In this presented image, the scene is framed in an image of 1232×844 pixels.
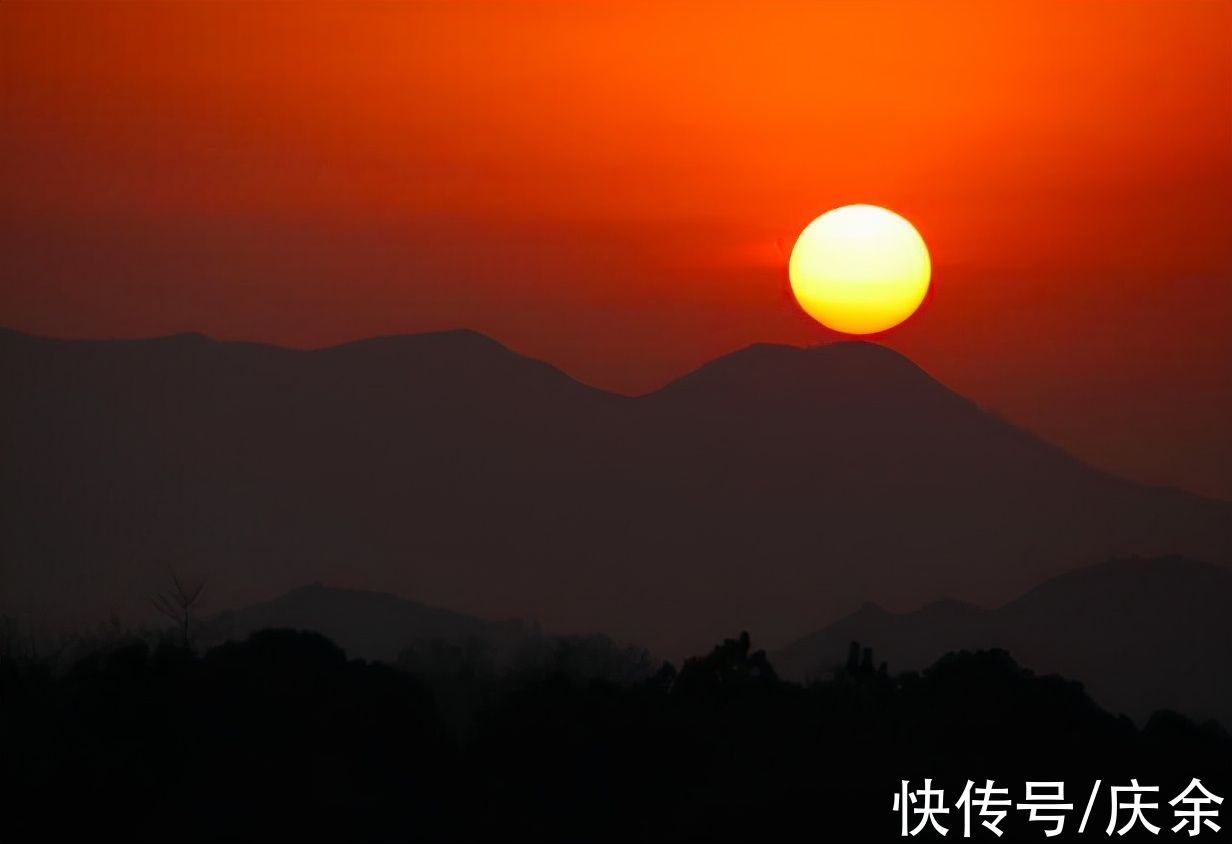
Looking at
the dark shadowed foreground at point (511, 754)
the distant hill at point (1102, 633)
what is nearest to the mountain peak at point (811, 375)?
the distant hill at point (1102, 633)

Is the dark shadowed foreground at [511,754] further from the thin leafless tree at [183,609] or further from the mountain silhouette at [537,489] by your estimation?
the mountain silhouette at [537,489]

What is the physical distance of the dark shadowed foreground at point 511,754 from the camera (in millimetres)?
14781

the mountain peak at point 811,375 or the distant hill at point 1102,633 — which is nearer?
the distant hill at point 1102,633

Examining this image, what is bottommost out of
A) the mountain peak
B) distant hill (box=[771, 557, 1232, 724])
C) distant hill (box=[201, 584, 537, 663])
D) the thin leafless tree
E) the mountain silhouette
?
the thin leafless tree

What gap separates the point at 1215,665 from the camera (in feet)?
273

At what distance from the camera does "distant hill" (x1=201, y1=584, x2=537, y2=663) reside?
76000 millimetres

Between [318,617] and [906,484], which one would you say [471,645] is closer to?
[318,617]

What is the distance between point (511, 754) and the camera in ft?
53.7

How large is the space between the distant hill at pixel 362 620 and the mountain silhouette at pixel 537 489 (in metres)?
2.73

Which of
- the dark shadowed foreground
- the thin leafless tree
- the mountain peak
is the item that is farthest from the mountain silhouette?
the dark shadowed foreground

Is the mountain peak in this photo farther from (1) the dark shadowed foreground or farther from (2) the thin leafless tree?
(1) the dark shadowed foreground

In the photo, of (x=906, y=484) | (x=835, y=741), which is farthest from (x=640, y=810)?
(x=906, y=484)

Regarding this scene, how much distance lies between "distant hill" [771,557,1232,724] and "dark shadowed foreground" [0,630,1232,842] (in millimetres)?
55944

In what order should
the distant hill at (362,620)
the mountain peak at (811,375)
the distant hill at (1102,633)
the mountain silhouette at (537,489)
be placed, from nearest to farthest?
the distant hill at (362,620)
the distant hill at (1102,633)
the mountain silhouette at (537,489)
the mountain peak at (811,375)
